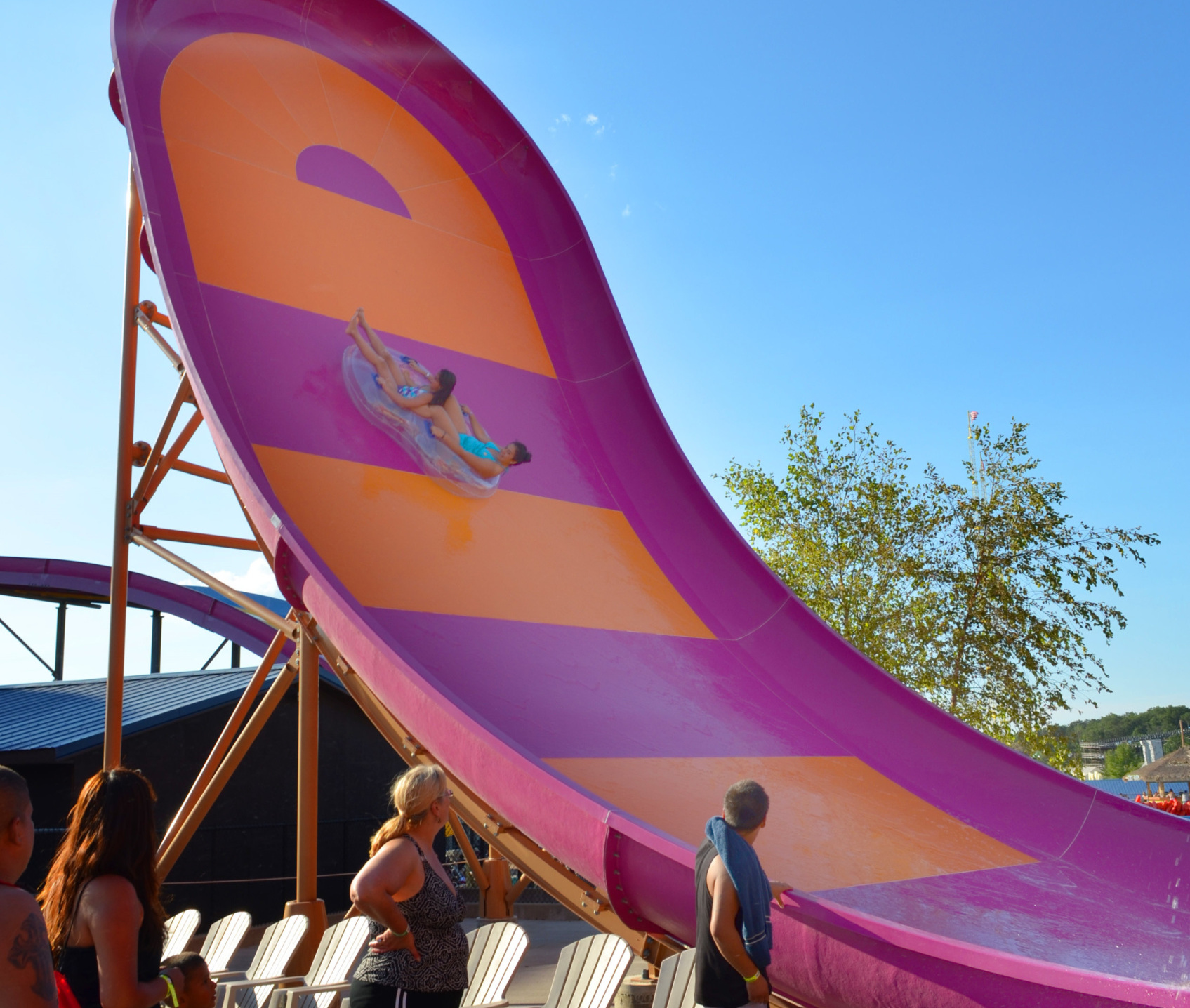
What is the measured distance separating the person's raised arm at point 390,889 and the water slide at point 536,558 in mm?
853

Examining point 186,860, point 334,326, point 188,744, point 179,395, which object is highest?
point 334,326

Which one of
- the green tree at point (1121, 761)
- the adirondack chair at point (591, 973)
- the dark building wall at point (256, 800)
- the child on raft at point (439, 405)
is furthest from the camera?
the green tree at point (1121, 761)

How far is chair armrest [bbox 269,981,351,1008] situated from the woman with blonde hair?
129cm

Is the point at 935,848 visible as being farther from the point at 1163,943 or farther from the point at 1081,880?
the point at 1163,943

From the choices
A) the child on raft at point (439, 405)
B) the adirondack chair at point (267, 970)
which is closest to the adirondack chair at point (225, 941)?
the adirondack chair at point (267, 970)

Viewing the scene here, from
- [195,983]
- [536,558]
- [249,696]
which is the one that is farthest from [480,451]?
[195,983]

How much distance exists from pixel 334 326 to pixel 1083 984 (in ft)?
19.4

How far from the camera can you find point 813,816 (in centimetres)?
498

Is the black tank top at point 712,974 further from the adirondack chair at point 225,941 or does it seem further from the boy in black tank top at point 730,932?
the adirondack chair at point 225,941

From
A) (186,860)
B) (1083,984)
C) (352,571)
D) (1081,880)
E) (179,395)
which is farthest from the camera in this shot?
(186,860)

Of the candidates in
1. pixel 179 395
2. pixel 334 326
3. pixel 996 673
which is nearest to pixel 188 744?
pixel 179 395

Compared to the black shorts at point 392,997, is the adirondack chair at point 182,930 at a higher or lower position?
lower

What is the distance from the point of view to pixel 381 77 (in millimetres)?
9391

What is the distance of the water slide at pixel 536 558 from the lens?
399 cm
